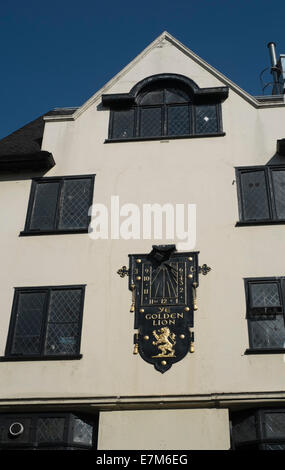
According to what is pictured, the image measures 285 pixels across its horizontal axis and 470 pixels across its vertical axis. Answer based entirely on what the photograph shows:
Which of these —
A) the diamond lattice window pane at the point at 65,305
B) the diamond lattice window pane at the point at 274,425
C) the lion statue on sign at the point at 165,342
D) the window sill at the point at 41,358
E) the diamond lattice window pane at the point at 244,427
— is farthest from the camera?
the diamond lattice window pane at the point at 65,305

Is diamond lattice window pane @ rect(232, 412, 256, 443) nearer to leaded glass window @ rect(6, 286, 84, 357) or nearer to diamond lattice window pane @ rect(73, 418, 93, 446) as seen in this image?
diamond lattice window pane @ rect(73, 418, 93, 446)

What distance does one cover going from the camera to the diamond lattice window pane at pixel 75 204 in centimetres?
1488

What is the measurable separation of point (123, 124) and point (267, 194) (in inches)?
187

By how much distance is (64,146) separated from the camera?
16.3 metres

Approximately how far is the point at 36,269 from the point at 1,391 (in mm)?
3102

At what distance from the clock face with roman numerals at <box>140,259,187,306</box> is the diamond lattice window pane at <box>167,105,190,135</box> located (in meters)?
4.23

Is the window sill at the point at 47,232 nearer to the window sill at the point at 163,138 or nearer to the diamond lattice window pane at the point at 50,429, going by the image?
the window sill at the point at 163,138

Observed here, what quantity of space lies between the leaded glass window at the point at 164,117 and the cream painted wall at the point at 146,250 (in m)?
0.34

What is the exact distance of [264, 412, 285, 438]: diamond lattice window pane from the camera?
37.8ft

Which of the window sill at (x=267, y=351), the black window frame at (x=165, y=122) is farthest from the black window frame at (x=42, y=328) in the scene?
the black window frame at (x=165, y=122)

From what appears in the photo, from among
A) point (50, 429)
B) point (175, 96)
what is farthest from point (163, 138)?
point (50, 429)

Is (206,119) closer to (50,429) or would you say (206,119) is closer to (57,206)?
(57,206)

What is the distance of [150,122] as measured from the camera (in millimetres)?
16453
